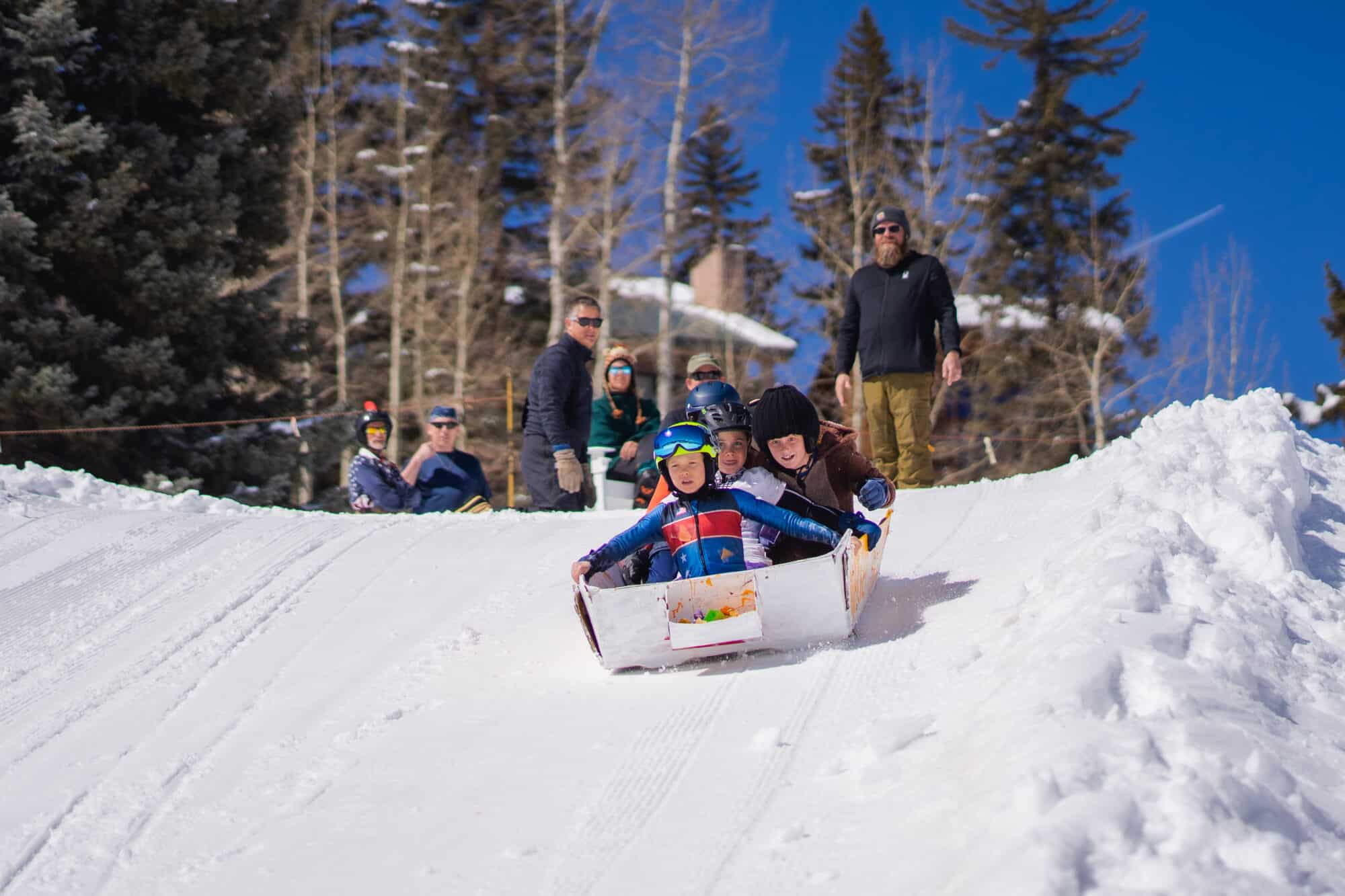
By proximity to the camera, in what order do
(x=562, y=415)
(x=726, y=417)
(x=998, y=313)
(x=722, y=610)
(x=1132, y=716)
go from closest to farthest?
1. (x=1132, y=716)
2. (x=722, y=610)
3. (x=726, y=417)
4. (x=562, y=415)
5. (x=998, y=313)

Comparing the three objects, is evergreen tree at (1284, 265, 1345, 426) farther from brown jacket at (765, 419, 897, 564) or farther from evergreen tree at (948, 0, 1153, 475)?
brown jacket at (765, 419, 897, 564)

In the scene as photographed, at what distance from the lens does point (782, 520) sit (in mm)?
A: 4469

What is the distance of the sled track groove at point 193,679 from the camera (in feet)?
11.0

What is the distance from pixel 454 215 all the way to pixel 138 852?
2695cm

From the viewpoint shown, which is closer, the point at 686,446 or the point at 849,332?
the point at 686,446

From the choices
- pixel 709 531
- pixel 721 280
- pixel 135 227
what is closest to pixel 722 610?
pixel 709 531

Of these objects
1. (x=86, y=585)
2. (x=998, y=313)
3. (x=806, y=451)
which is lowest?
(x=86, y=585)

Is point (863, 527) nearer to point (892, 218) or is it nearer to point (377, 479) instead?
point (892, 218)

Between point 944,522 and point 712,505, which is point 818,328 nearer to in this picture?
point 944,522

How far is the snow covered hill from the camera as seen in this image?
2.56 meters

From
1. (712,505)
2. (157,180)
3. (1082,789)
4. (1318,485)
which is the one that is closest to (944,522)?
(1318,485)

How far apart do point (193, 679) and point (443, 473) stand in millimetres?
3886

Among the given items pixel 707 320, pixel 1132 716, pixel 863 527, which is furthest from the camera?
pixel 707 320

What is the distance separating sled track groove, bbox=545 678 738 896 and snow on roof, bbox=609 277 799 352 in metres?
20.0
